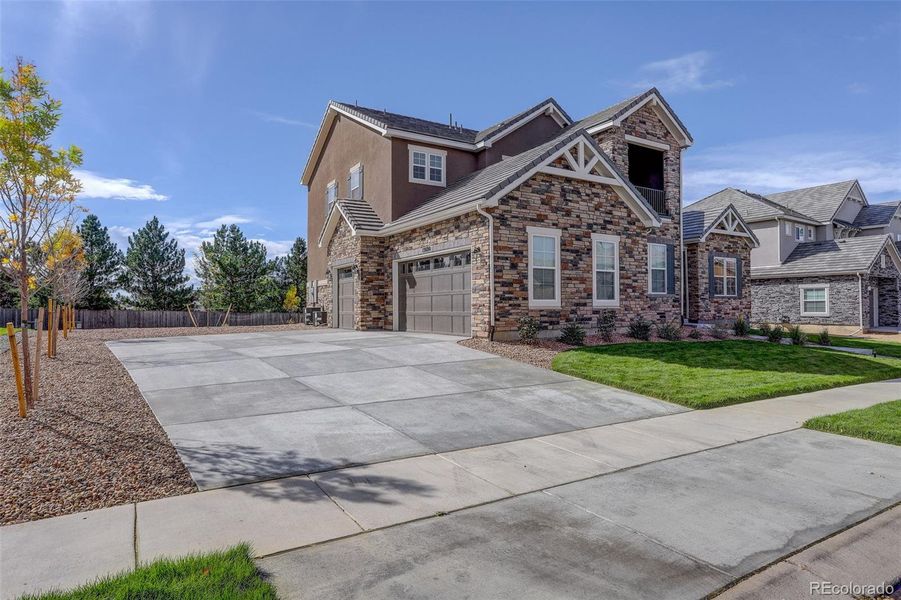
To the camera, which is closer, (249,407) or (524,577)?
(524,577)

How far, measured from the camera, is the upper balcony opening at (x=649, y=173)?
20647mm

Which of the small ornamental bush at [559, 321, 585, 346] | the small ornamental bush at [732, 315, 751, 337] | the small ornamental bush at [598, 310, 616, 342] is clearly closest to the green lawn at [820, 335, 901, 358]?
the small ornamental bush at [732, 315, 751, 337]

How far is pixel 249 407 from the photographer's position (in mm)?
7457

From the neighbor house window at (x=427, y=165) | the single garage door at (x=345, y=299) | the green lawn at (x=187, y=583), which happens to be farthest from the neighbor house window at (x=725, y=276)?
the green lawn at (x=187, y=583)

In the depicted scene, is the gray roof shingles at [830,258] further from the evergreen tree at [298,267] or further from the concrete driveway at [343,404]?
the evergreen tree at [298,267]

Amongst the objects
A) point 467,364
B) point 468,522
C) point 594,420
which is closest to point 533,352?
point 467,364

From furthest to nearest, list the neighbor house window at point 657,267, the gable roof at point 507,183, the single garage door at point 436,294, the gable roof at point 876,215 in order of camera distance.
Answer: the gable roof at point 876,215
the neighbor house window at point 657,267
the single garage door at point 436,294
the gable roof at point 507,183

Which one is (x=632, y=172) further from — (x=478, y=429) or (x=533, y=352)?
(x=478, y=429)

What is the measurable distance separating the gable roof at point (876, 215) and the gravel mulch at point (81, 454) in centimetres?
4204

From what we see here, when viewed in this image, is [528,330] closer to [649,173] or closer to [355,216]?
[355,216]

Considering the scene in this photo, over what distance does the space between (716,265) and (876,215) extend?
Answer: 22.0 meters

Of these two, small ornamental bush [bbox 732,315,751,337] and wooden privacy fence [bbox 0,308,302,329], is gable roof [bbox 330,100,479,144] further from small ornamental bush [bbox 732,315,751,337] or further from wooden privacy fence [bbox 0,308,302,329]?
wooden privacy fence [bbox 0,308,302,329]

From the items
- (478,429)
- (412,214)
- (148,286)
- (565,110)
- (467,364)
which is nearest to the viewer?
(478,429)

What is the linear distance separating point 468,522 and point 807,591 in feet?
7.41
